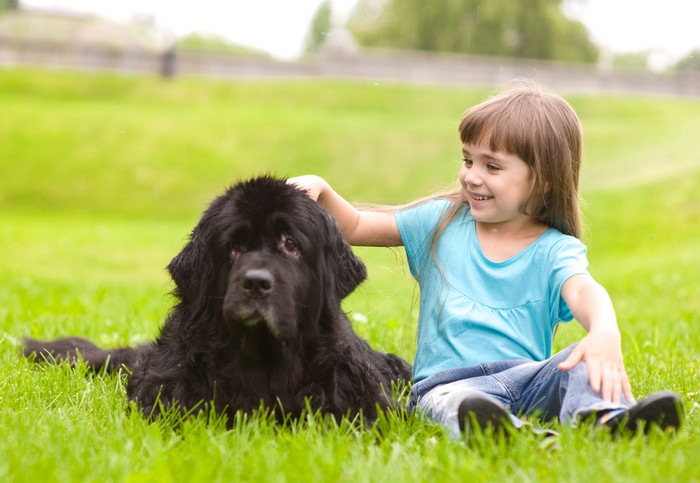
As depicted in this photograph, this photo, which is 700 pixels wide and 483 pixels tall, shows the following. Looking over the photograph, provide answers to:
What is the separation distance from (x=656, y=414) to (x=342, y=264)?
1549 mm

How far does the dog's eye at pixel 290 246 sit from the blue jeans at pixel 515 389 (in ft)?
3.23

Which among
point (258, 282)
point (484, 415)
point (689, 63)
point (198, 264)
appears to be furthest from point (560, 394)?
point (689, 63)

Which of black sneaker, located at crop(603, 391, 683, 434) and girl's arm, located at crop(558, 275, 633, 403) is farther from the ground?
girl's arm, located at crop(558, 275, 633, 403)

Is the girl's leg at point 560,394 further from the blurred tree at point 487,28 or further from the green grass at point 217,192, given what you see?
the blurred tree at point 487,28

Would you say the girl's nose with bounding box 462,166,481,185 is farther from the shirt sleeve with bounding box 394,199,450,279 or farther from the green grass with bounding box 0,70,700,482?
the green grass with bounding box 0,70,700,482

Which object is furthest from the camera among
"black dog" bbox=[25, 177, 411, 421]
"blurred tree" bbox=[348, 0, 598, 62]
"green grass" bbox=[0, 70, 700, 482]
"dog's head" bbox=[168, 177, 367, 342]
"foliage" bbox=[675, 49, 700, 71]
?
"foliage" bbox=[675, 49, 700, 71]

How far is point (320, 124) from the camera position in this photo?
3081 centimetres

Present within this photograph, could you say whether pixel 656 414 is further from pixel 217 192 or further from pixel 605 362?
pixel 217 192

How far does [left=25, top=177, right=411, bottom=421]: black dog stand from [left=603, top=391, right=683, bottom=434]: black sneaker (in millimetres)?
1195

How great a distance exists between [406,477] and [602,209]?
18.8 meters

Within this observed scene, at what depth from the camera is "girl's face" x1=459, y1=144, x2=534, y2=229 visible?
4.47 m

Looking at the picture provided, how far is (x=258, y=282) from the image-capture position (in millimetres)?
3510

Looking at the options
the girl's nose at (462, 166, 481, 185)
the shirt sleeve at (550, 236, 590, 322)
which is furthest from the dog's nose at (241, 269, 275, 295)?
the shirt sleeve at (550, 236, 590, 322)

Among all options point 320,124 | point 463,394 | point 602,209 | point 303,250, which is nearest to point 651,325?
point 463,394
